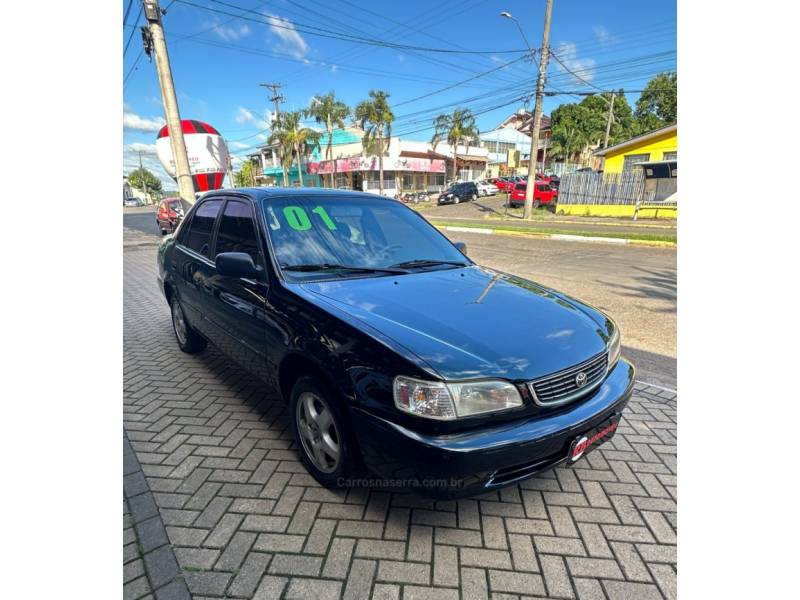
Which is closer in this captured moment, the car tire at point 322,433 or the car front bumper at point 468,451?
the car front bumper at point 468,451

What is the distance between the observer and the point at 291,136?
42562mm

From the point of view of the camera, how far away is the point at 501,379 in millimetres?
1829


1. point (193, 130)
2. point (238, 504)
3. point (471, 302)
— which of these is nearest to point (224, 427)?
point (238, 504)

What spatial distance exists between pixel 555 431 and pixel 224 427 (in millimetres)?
2409

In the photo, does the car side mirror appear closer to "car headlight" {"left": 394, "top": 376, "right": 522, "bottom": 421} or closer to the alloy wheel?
the alloy wheel

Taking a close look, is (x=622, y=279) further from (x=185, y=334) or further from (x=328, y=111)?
(x=328, y=111)

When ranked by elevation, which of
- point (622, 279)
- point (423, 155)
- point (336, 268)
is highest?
point (423, 155)

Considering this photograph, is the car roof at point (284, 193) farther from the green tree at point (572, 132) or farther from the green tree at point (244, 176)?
the green tree at point (244, 176)

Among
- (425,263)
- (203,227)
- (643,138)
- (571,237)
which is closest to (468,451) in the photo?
(425,263)

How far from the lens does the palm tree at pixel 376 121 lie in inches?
1459

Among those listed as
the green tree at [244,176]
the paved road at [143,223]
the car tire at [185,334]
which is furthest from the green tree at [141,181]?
the car tire at [185,334]

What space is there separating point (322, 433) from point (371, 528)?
558 millimetres

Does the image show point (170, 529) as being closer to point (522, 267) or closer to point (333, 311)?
point (333, 311)

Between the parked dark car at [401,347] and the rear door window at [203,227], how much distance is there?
227 mm
